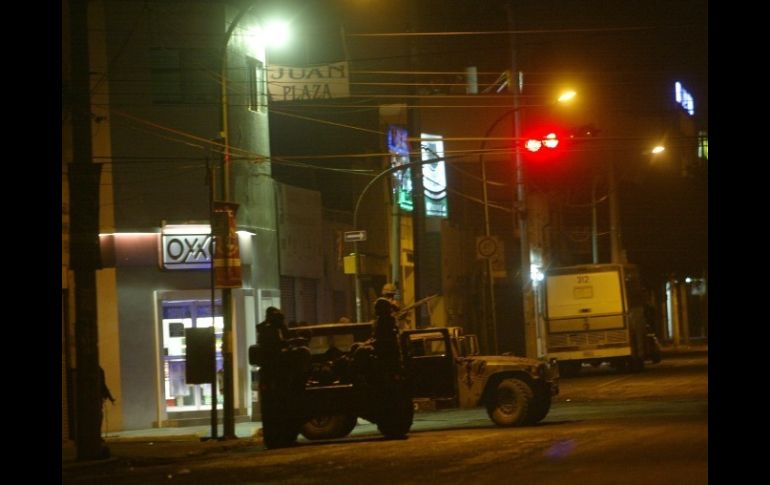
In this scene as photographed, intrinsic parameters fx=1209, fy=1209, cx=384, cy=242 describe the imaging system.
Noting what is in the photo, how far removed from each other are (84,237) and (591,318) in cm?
2295

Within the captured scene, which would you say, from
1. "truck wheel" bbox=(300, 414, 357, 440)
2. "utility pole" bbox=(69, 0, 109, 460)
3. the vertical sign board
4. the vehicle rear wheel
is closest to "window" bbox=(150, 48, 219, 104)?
the vertical sign board

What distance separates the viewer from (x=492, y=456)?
1563cm

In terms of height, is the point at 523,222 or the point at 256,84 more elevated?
the point at 256,84

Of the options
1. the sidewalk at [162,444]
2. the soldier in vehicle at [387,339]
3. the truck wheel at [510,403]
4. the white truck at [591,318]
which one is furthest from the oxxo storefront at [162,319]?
the white truck at [591,318]

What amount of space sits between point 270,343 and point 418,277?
41.2 ft

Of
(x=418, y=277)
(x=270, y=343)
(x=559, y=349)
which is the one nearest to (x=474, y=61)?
(x=559, y=349)

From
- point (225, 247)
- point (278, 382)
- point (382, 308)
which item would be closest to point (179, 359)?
point (225, 247)

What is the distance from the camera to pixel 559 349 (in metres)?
39.7

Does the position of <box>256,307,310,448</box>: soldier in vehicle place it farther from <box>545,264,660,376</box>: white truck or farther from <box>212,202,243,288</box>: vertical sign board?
<box>545,264,660,376</box>: white truck

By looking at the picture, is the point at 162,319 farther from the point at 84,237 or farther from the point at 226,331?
the point at 84,237
